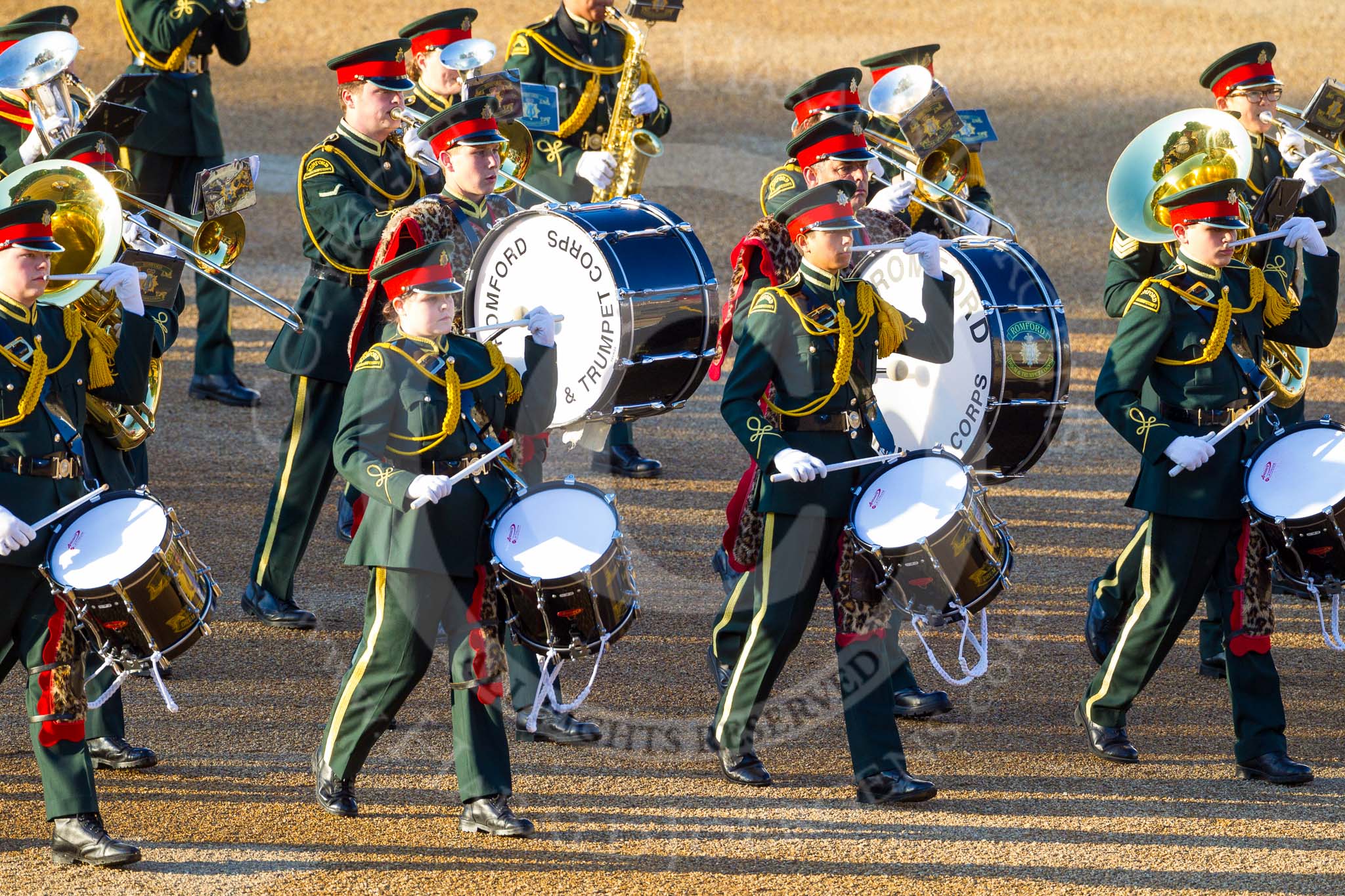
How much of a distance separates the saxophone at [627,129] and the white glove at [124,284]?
10.5 ft

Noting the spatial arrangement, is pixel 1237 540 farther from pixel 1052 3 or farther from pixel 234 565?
pixel 1052 3

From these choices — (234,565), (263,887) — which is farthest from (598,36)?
(263,887)

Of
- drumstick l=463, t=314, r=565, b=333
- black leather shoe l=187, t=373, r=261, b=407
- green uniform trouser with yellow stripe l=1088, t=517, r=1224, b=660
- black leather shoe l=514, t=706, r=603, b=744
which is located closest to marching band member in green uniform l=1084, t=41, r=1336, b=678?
green uniform trouser with yellow stripe l=1088, t=517, r=1224, b=660

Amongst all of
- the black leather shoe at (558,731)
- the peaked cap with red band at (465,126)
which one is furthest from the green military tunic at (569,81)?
the black leather shoe at (558,731)

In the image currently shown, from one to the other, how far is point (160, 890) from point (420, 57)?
12.2ft

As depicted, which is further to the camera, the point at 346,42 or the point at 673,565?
the point at 346,42

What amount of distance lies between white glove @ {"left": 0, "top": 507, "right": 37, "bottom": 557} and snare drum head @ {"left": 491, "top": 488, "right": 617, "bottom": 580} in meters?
1.18

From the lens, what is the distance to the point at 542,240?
5.91 metres

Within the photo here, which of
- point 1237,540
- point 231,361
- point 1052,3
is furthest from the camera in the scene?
point 1052,3

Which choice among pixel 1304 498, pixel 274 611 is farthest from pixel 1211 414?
pixel 274 611

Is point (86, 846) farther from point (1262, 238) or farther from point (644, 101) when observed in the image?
point (644, 101)

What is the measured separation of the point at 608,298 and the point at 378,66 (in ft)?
4.07

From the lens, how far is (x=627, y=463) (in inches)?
325

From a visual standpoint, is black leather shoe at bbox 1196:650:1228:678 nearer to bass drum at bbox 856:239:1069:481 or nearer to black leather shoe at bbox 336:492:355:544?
bass drum at bbox 856:239:1069:481
